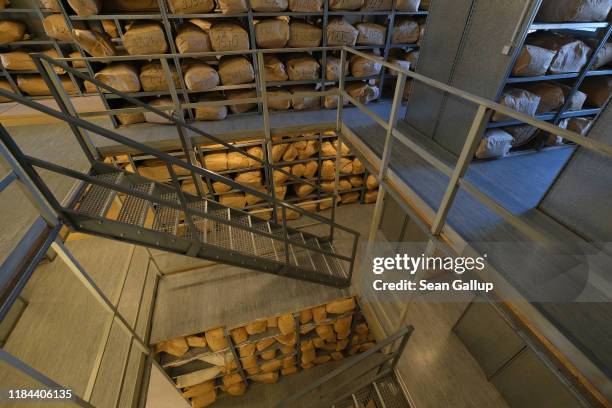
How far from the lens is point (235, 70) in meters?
3.84

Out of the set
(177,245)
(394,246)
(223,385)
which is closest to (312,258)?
(394,246)

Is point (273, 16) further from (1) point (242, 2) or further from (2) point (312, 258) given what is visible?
(2) point (312, 258)

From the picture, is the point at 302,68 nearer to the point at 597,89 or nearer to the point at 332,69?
the point at 332,69

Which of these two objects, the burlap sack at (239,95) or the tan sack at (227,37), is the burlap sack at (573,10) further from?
the burlap sack at (239,95)

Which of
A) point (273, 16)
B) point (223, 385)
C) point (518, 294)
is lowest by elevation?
point (518, 294)

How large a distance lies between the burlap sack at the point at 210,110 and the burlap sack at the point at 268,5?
4.34ft

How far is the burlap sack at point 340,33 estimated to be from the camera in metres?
4.02

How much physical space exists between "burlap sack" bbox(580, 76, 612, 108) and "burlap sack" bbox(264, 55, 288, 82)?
3.98 meters

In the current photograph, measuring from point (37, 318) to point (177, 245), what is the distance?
2496 mm

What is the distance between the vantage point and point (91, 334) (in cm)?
310

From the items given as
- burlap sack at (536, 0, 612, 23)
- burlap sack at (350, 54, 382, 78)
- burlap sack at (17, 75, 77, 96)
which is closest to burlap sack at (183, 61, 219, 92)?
burlap sack at (350, 54, 382, 78)

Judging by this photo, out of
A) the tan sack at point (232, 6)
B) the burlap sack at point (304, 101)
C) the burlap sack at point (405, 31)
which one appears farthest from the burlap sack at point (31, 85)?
the burlap sack at point (405, 31)

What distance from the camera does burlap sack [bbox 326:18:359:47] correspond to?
4020 mm

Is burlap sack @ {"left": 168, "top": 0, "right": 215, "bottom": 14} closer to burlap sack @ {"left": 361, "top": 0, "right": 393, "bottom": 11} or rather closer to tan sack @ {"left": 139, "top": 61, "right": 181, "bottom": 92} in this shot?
tan sack @ {"left": 139, "top": 61, "right": 181, "bottom": 92}
